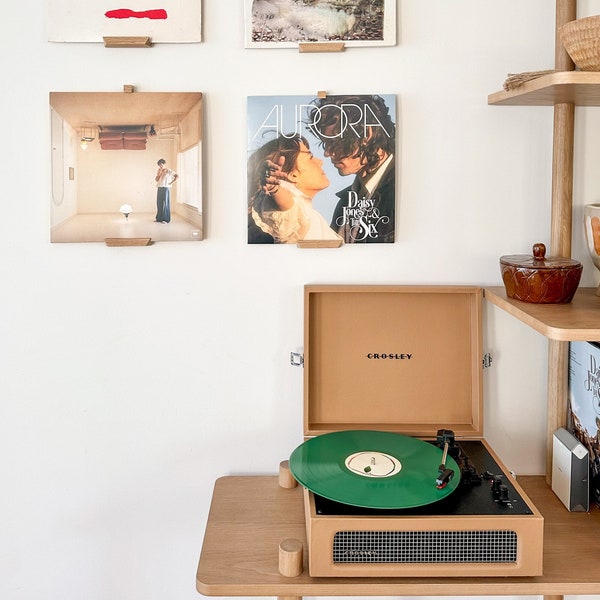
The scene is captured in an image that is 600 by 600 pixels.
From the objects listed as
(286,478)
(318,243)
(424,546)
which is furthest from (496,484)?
(318,243)

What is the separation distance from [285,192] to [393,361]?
0.42 m

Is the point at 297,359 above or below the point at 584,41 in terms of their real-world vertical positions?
below

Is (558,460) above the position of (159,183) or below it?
below

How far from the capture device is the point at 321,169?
4.93 feet

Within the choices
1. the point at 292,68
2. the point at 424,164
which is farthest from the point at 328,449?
the point at 292,68

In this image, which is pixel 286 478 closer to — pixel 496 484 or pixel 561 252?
pixel 496 484

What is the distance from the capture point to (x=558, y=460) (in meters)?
1.45

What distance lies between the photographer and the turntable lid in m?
1.53

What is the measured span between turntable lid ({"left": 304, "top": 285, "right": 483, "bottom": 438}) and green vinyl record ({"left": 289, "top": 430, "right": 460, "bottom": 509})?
10cm

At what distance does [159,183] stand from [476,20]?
0.73 metres

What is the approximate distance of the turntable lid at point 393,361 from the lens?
1.53 metres

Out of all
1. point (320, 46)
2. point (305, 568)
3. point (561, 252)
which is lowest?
point (305, 568)

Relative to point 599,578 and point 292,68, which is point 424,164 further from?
point 599,578

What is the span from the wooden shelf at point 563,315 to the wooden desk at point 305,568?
381mm
